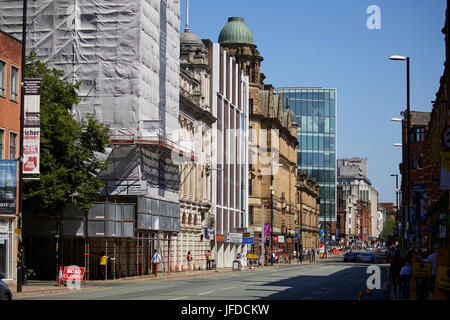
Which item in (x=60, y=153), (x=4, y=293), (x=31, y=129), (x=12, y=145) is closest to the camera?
(x=4, y=293)

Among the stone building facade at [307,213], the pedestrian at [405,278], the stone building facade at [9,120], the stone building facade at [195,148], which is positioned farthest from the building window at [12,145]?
the stone building facade at [307,213]

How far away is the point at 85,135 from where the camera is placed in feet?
152

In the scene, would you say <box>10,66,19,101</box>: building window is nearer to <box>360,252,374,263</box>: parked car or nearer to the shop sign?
the shop sign

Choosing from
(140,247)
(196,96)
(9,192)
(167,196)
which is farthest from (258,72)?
(9,192)

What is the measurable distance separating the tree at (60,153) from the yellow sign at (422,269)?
2156 cm

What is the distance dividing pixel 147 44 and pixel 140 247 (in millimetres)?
13419

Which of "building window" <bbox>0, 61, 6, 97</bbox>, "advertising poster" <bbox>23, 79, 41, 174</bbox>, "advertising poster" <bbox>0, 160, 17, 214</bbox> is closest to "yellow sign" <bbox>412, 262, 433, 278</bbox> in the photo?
"advertising poster" <bbox>23, 79, 41, 174</bbox>

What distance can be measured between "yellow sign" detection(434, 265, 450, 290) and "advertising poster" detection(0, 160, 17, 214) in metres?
20.9

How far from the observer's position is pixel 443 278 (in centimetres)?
2208

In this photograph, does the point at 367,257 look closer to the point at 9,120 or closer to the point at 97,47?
the point at 97,47

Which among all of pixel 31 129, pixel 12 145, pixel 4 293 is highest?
pixel 31 129

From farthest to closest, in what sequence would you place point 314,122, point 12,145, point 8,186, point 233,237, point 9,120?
point 314,122, point 233,237, point 12,145, point 9,120, point 8,186

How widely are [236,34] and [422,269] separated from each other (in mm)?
109088

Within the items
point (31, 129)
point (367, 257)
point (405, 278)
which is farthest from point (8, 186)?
point (367, 257)
